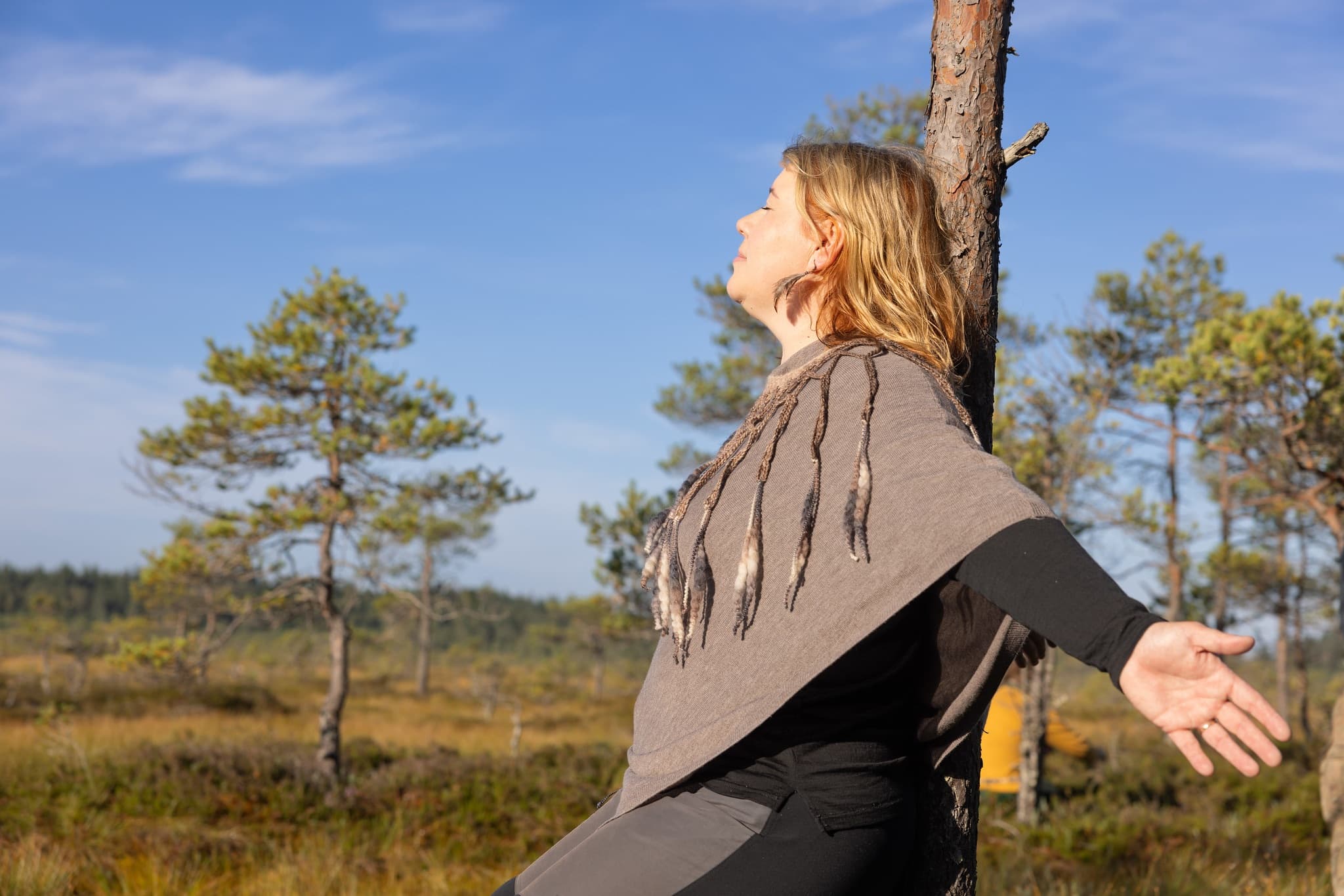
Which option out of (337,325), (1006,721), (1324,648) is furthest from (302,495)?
(1324,648)

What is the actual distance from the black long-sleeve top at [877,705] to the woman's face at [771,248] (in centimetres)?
65

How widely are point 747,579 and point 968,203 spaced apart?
1361mm

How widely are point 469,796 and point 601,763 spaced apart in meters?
2.65

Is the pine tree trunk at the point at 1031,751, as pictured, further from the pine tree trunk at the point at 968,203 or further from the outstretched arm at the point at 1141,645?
the outstretched arm at the point at 1141,645

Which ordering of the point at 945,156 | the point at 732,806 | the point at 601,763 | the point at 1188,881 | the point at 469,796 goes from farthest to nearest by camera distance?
the point at 601,763, the point at 469,796, the point at 1188,881, the point at 945,156, the point at 732,806

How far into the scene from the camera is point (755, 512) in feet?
5.57

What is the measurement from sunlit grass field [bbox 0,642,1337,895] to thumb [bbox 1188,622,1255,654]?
4.69 metres

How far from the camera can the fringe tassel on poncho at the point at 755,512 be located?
1.60m

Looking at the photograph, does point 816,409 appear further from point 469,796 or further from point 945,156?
point 469,796

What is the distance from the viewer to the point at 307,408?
12664 mm

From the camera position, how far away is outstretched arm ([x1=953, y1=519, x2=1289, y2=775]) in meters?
1.20

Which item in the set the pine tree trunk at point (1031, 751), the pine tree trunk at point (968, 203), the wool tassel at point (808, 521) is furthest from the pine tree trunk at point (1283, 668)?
the wool tassel at point (808, 521)

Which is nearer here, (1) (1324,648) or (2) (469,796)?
(2) (469,796)

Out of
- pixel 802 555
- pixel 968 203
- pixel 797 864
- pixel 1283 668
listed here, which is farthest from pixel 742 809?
pixel 1283 668
